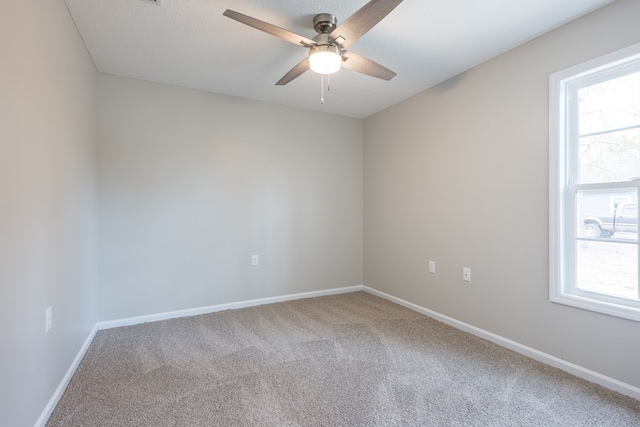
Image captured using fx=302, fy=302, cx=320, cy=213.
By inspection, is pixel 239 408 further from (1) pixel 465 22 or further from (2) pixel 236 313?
(1) pixel 465 22

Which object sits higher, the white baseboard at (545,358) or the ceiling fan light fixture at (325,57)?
the ceiling fan light fixture at (325,57)

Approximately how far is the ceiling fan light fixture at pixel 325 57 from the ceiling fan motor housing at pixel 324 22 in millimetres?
205

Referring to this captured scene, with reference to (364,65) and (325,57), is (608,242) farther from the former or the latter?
(325,57)

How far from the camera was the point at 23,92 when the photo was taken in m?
1.37

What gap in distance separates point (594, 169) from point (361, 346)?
6.88 feet

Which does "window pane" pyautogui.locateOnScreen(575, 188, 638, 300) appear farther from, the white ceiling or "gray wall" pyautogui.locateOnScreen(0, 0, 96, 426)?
"gray wall" pyautogui.locateOnScreen(0, 0, 96, 426)

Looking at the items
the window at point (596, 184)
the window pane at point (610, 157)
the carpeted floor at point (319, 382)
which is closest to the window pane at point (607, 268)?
the window at point (596, 184)

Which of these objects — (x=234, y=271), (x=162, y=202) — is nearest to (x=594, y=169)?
(x=234, y=271)

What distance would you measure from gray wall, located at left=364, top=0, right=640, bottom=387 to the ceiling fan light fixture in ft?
4.91

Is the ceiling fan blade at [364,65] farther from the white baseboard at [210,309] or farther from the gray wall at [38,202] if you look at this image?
the white baseboard at [210,309]

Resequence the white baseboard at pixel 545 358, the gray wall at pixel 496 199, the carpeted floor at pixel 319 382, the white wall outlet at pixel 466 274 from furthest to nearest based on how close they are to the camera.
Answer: the white wall outlet at pixel 466 274
the gray wall at pixel 496 199
the white baseboard at pixel 545 358
the carpeted floor at pixel 319 382

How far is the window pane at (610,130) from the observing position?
1.88 meters

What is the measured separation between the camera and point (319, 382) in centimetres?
195

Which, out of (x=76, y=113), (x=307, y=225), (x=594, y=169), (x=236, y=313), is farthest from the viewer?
(x=307, y=225)
